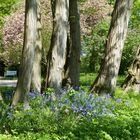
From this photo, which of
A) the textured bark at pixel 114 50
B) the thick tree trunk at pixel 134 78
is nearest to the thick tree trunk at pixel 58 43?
the textured bark at pixel 114 50

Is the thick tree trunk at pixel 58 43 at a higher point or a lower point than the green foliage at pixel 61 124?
higher

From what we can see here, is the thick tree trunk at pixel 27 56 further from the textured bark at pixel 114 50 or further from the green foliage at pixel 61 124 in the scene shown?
the textured bark at pixel 114 50

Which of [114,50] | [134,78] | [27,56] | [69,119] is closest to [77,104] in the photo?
[69,119]

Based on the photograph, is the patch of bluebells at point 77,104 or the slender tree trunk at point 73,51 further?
the slender tree trunk at point 73,51

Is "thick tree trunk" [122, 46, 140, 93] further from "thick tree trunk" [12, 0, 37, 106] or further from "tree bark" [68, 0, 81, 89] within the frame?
"thick tree trunk" [12, 0, 37, 106]

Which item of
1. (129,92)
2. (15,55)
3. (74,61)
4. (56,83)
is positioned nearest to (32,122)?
(56,83)

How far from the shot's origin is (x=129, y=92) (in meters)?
14.1

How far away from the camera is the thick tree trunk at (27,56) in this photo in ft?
30.5

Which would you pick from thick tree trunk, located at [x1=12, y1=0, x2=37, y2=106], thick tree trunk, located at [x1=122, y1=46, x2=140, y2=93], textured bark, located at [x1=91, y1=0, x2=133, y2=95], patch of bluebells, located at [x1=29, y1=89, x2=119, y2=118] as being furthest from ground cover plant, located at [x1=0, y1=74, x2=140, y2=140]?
thick tree trunk, located at [x1=122, y1=46, x2=140, y2=93]

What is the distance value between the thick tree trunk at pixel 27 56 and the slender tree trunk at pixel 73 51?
4080 millimetres

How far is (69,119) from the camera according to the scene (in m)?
8.28

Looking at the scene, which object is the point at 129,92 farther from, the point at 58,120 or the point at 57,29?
the point at 58,120

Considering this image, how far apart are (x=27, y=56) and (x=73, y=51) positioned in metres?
4.32

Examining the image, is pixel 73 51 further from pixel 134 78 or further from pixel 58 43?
pixel 58 43
